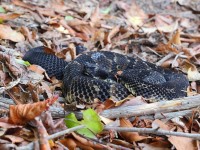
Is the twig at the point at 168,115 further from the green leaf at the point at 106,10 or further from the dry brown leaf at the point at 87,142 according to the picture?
the green leaf at the point at 106,10

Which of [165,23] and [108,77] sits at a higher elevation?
[165,23]

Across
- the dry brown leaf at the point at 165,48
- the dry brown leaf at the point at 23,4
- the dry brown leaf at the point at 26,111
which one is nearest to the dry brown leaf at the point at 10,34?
the dry brown leaf at the point at 23,4

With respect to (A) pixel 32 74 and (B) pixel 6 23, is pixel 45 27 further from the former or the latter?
(A) pixel 32 74

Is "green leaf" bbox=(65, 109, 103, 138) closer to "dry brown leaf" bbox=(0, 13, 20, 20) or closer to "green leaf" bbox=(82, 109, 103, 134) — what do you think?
"green leaf" bbox=(82, 109, 103, 134)

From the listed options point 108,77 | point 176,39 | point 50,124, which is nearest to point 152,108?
point 50,124

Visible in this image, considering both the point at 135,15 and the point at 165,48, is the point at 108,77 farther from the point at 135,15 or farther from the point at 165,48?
the point at 135,15

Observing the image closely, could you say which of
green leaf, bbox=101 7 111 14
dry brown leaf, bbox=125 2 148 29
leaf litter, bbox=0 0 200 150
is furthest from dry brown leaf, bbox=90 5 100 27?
dry brown leaf, bbox=125 2 148 29

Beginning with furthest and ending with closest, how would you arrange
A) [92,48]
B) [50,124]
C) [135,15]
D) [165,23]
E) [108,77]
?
[135,15], [165,23], [92,48], [108,77], [50,124]

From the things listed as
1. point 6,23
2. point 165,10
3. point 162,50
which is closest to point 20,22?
point 6,23
